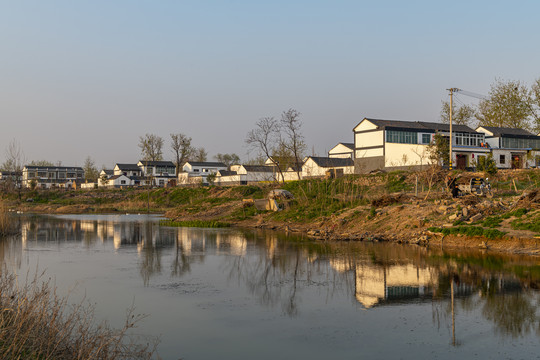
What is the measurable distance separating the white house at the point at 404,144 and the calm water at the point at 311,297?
137 feet

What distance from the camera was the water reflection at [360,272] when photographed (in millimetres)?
14250

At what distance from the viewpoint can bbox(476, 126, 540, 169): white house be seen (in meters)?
71.2

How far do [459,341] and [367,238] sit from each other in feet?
65.3

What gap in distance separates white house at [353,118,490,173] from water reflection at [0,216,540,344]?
38937 millimetres

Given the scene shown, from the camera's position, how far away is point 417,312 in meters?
13.7

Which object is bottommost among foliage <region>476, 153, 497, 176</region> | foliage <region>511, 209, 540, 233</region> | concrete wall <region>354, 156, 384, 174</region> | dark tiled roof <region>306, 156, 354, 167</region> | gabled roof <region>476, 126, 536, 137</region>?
foliage <region>511, 209, 540, 233</region>

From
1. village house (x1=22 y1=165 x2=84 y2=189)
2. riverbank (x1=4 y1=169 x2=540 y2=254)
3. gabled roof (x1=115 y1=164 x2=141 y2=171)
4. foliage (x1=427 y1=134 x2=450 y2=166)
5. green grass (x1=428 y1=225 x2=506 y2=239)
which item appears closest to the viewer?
green grass (x1=428 y1=225 x2=506 y2=239)

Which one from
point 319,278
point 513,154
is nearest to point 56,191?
point 513,154

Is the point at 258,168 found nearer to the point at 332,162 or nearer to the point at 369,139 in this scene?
the point at 332,162

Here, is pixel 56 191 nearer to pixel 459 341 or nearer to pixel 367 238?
pixel 367 238

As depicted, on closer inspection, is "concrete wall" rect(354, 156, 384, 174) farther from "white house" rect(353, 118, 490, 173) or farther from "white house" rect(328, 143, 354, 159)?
"white house" rect(328, 143, 354, 159)

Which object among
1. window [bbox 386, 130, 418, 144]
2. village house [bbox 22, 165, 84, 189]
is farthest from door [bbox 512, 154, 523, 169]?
village house [bbox 22, 165, 84, 189]

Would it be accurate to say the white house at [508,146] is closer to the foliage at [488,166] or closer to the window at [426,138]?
the window at [426,138]

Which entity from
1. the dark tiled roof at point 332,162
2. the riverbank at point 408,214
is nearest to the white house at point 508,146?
the dark tiled roof at point 332,162
